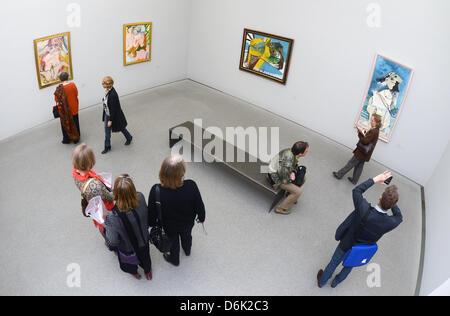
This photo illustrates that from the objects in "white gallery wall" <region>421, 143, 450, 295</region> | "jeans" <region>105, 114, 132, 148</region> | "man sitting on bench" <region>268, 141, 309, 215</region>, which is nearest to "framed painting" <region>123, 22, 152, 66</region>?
"jeans" <region>105, 114, 132, 148</region>

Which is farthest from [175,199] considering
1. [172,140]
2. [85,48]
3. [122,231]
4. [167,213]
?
[85,48]

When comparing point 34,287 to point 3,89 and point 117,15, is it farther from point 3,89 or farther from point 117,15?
point 117,15

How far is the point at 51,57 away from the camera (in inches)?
270

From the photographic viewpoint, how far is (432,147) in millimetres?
6664

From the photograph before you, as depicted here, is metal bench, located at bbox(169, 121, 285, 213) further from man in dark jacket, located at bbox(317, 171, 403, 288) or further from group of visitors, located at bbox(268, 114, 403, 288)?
man in dark jacket, located at bbox(317, 171, 403, 288)

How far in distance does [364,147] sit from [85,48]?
6.26 m

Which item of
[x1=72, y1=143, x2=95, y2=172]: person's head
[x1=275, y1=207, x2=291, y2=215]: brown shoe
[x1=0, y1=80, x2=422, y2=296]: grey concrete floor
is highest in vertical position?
[x1=72, y1=143, x2=95, y2=172]: person's head

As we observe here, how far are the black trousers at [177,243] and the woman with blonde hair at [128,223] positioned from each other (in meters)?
0.36

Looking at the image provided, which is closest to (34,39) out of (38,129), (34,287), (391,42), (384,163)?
(38,129)

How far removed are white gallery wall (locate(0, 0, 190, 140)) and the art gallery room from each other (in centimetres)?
3

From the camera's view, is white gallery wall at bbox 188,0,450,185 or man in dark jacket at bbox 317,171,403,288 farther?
white gallery wall at bbox 188,0,450,185

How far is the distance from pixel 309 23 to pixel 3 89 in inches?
254

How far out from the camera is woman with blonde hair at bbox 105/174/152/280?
340 centimetres
